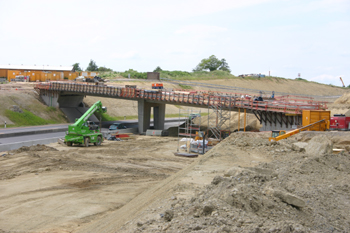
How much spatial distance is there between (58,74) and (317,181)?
257 ft

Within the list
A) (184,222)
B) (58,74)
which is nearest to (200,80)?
(58,74)

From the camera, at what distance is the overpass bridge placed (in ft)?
124

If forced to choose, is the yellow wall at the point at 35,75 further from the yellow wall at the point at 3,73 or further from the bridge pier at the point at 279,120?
the bridge pier at the point at 279,120

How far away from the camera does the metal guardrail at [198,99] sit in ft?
123

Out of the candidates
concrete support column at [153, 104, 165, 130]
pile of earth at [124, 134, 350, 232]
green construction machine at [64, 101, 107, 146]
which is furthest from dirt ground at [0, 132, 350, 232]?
concrete support column at [153, 104, 165, 130]

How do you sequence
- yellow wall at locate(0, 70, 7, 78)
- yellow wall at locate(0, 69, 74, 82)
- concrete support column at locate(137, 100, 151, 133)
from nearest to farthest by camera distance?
concrete support column at locate(137, 100, 151, 133) < yellow wall at locate(0, 69, 74, 82) < yellow wall at locate(0, 70, 7, 78)

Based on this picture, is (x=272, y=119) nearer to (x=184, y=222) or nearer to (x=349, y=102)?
(x=349, y=102)

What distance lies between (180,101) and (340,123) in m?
22.3

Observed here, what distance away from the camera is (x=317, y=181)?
47.6 ft

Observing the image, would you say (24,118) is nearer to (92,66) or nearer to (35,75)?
(35,75)

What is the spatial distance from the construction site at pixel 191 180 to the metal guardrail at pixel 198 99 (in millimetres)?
261

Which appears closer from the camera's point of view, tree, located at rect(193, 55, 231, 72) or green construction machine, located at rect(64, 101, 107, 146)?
green construction machine, located at rect(64, 101, 107, 146)

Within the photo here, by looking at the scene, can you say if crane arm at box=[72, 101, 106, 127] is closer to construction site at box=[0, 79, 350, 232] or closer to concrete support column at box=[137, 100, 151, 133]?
construction site at box=[0, 79, 350, 232]

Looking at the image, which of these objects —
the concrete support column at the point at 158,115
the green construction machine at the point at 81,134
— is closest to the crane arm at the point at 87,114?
the green construction machine at the point at 81,134
